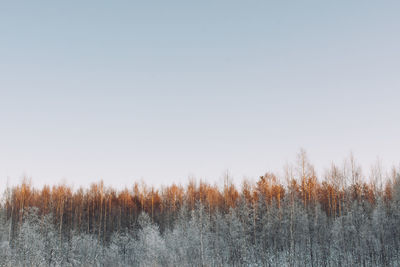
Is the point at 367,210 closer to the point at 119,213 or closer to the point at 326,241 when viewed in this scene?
the point at 326,241

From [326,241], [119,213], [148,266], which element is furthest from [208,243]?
[119,213]

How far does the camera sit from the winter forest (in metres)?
40.9

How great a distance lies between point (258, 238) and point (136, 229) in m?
21.1

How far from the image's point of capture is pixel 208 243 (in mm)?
48500

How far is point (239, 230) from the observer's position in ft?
152

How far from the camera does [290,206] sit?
41.7 metres

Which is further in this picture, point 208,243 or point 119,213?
point 119,213

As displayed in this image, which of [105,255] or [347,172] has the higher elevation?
[347,172]

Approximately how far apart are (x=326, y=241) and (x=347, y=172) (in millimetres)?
8629

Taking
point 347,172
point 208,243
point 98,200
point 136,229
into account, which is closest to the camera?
point 347,172

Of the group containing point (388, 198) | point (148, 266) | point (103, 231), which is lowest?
point (148, 266)

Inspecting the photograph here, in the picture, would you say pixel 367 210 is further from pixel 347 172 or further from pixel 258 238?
pixel 258 238

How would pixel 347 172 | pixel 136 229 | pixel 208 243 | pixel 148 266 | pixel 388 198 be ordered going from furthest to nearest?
pixel 136 229 < pixel 388 198 < pixel 208 243 < pixel 347 172 < pixel 148 266

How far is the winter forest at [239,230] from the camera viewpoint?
40906 millimetres
